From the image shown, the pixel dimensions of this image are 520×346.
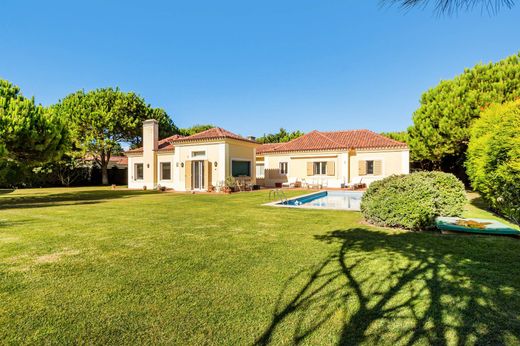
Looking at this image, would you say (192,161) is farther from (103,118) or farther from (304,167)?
(103,118)

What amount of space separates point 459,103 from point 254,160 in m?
18.1

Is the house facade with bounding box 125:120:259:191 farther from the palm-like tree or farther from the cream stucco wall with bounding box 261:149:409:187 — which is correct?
the palm-like tree

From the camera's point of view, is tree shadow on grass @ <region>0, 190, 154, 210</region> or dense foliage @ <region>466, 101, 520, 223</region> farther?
tree shadow on grass @ <region>0, 190, 154, 210</region>

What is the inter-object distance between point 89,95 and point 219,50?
1950 centimetres

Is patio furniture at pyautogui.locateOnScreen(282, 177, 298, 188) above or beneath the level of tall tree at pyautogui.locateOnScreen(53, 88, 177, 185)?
beneath

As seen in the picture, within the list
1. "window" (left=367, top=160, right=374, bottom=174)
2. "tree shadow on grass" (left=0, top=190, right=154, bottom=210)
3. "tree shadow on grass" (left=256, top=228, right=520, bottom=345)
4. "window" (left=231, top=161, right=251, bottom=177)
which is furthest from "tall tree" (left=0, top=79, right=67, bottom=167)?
"window" (left=367, top=160, right=374, bottom=174)

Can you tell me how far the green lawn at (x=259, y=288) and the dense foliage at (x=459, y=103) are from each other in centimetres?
1837

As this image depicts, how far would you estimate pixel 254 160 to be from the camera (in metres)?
27.8

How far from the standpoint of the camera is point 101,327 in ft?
9.87

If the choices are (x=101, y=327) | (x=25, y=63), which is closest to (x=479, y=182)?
(x=101, y=327)

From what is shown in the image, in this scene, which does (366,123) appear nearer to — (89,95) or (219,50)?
(219,50)

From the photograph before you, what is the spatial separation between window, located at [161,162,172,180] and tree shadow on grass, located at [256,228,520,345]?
24035 mm

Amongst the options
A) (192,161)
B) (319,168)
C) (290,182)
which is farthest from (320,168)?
(192,161)

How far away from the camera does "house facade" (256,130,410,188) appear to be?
25438mm
